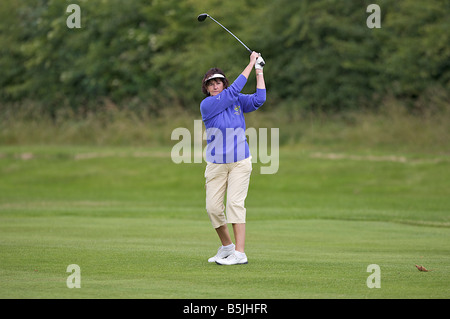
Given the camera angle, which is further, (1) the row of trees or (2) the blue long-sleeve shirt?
(1) the row of trees

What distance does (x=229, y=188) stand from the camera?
8.40 m

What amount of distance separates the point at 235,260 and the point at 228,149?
3.61 feet

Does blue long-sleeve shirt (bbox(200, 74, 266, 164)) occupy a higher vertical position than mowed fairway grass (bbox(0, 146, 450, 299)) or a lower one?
higher

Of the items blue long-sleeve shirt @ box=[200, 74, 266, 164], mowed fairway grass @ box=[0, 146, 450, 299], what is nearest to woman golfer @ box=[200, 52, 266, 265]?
blue long-sleeve shirt @ box=[200, 74, 266, 164]

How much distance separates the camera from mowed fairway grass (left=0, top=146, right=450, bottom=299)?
7051mm

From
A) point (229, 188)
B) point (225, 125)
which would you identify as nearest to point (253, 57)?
point (225, 125)

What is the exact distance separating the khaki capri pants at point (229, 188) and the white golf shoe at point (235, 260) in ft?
1.09

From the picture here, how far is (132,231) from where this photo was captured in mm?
12461

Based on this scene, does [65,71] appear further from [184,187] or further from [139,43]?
[184,187]

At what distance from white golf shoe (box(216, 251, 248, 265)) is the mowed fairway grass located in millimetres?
96

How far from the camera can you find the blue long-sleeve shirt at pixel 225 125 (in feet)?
26.9

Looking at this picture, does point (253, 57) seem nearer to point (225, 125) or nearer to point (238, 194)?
point (225, 125)

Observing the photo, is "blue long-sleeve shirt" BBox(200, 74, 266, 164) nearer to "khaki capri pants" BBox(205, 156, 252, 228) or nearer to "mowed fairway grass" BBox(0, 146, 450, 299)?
"khaki capri pants" BBox(205, 156, 252, 228)

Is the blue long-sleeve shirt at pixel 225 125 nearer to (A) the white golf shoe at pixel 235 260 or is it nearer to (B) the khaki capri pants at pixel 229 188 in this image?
(B) the khaki capri pants at pixel 229 188
